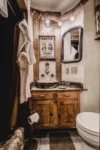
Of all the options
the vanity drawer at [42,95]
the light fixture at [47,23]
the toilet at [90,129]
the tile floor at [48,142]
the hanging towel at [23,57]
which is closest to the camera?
the toilet at [90,129]

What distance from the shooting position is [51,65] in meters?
2.57

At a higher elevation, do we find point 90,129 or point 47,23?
point 47,23

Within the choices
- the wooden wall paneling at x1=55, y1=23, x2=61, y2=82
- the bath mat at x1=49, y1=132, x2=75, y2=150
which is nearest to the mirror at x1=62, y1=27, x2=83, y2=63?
the wooden wall paneling at x1=55, y1=23, x2=61, y2=82

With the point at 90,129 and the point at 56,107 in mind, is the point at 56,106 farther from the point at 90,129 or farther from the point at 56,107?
the point at 90,129

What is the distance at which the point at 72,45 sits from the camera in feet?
7.66

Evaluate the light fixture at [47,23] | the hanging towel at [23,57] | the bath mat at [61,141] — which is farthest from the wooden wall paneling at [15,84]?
the light fixture at [47,23]

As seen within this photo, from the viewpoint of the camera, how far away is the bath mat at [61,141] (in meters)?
1.83

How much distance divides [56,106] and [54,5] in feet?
5.65

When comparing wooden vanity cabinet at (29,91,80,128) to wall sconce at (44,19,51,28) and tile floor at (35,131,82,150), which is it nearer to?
tile floor at (35,131,82,150)

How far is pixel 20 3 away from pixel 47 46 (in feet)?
3.71

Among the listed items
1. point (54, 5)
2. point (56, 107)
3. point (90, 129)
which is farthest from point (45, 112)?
point (54, 5)

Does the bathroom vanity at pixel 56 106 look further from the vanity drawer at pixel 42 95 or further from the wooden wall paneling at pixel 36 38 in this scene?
the wooden wall paneling at pixel 36 38

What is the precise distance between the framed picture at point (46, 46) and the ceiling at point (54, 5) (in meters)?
0.50

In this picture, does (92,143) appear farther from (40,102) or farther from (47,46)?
(47,46)
